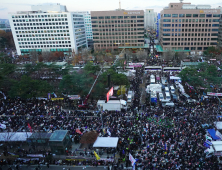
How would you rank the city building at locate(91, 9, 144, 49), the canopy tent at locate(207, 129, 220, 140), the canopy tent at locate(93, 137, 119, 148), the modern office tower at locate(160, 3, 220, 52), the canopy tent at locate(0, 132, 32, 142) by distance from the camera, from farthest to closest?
Result: 1. the city building at locate(91, 9, 144, 49)
2. the modern office tower at locate(160, 3, 220, 52)
3. the canopy tent at locate(0, 132, 32, 142)
4. the canopy tent at locate(207, 129, 220, 140)
5. the canopy tent at locate(93, 137, 119, 148)

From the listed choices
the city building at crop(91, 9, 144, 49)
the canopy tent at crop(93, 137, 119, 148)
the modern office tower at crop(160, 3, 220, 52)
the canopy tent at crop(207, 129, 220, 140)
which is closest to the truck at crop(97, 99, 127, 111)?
the canopy tent at crop(93, 137, 119, 148)

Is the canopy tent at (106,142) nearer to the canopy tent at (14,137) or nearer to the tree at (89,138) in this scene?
the tree at (89,138)

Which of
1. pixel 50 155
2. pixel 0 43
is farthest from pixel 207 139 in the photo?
pixel 0 43

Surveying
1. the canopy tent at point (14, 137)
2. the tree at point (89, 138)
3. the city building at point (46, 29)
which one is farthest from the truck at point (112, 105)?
the city building at point (46, 29)

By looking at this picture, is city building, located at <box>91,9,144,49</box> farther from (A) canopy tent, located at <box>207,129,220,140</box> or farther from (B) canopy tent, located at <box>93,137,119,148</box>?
(B) canopy tent, located at <box>93,137,119,148</box>

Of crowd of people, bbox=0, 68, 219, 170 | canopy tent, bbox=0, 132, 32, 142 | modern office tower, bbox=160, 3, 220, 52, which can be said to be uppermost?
modern office tower, bbox=160, 3, 220, 52
